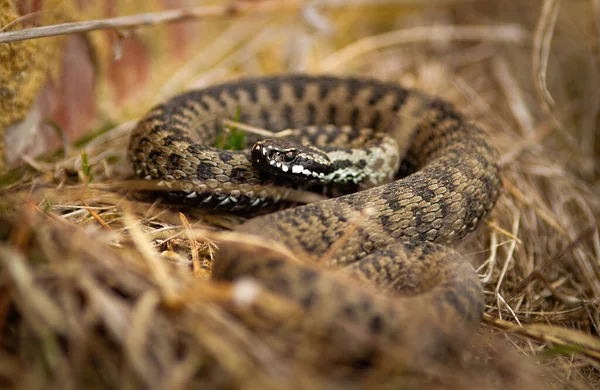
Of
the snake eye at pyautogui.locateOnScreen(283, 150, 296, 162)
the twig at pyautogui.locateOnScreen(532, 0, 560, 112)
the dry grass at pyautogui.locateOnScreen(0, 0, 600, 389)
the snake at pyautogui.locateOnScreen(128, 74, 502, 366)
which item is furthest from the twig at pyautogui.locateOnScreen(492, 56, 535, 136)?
the snake eye at pyautogui.locateOnScreen(283, 150, 296, 162)

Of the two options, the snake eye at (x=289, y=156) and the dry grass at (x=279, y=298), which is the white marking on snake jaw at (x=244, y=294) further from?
the snake eye at (x=289, y=156)

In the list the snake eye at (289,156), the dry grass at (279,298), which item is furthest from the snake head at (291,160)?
the dry grass at (279,298)

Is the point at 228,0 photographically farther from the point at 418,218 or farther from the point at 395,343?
the point at 395,343

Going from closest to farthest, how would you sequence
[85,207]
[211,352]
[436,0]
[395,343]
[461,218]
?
1. [211,352]
2. [395,343]
3. [85,207]
4. [461,218]
5. [436,0]

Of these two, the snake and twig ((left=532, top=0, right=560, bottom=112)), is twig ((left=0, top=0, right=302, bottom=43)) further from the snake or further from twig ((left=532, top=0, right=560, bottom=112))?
twig ((left=532, top=0, right=560, bottom=112))

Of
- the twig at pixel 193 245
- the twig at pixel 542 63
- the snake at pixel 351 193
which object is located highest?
the twig at pixel 542 63

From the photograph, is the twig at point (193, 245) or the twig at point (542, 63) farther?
the twig at point (542, 63)

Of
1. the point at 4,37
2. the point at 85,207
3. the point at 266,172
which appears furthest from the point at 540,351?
the point at 4,37

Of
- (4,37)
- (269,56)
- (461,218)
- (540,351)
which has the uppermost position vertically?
(4,37)
